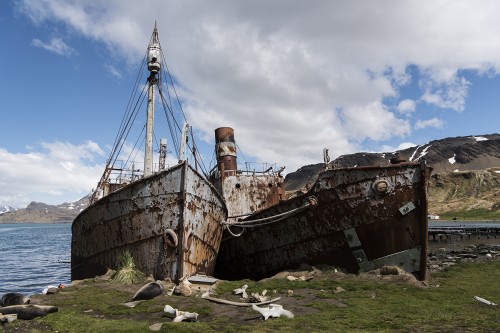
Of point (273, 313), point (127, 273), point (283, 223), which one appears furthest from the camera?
point (283, 223)

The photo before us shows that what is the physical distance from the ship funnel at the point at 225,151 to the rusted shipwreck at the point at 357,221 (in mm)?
4845

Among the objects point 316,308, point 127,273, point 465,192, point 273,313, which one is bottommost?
point 316,308

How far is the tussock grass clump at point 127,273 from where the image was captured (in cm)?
1209

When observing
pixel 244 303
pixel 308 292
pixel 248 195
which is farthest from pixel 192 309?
pixel 248 195

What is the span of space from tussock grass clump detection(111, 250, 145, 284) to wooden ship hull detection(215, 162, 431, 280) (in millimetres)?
4739

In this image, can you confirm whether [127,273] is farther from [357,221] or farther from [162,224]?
[357,221]

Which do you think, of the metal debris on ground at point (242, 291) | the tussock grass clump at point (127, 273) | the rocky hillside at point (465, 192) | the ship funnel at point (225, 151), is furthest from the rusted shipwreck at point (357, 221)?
the rocky hillside at point (465, 192)

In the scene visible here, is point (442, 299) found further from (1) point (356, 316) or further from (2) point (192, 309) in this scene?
(2) point (192, 309)

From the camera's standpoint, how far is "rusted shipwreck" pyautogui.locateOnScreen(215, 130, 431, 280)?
12.1m

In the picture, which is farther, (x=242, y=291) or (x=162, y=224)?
(x=162, y=224)

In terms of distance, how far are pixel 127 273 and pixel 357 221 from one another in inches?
317

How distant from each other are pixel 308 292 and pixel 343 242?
288cm

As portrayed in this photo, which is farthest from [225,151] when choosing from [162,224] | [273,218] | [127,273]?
[127,273]

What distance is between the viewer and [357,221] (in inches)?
492
